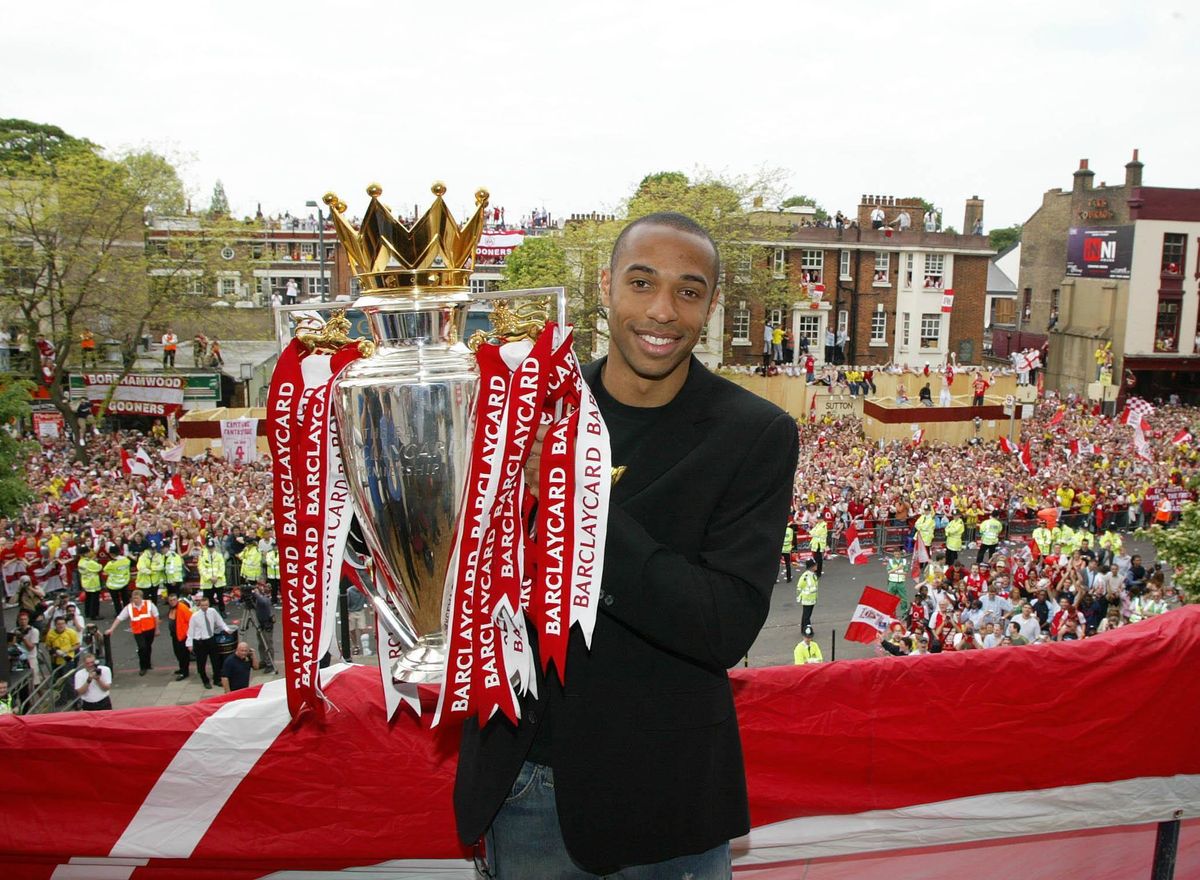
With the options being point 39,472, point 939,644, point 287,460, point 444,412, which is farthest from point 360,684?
point 39,472

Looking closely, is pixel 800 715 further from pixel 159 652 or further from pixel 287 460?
pixel 159 652

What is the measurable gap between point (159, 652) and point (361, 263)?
46.5ft

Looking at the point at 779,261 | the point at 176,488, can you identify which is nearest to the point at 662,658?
the point at 176,488

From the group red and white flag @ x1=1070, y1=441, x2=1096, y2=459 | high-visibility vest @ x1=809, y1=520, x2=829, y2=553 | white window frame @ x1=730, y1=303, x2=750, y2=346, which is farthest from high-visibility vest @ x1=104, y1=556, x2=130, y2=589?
white window frame @ x1=730, y1=303, x2=750, y2=346

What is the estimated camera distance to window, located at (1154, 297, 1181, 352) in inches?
1532

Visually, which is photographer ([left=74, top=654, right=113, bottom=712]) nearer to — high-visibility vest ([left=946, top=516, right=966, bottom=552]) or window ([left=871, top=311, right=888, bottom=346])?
high-visibility vest ([left=946, top=516, right=966, bottom=552])

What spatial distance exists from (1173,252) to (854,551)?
2936 cm

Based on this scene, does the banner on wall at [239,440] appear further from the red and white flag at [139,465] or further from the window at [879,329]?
the window at [879,329]

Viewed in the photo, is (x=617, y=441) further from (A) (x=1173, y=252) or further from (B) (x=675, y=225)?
(A) (x=1173, y=252)

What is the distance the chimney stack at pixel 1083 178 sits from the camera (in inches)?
1703

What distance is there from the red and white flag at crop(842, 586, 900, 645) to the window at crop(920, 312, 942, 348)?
33.8 m

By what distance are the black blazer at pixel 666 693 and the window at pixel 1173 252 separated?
43.9 metres

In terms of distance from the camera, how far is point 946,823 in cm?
295

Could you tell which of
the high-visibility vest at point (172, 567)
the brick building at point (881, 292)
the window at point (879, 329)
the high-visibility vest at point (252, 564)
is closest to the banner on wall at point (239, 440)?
the high-visibility vest at point (172, 567)
